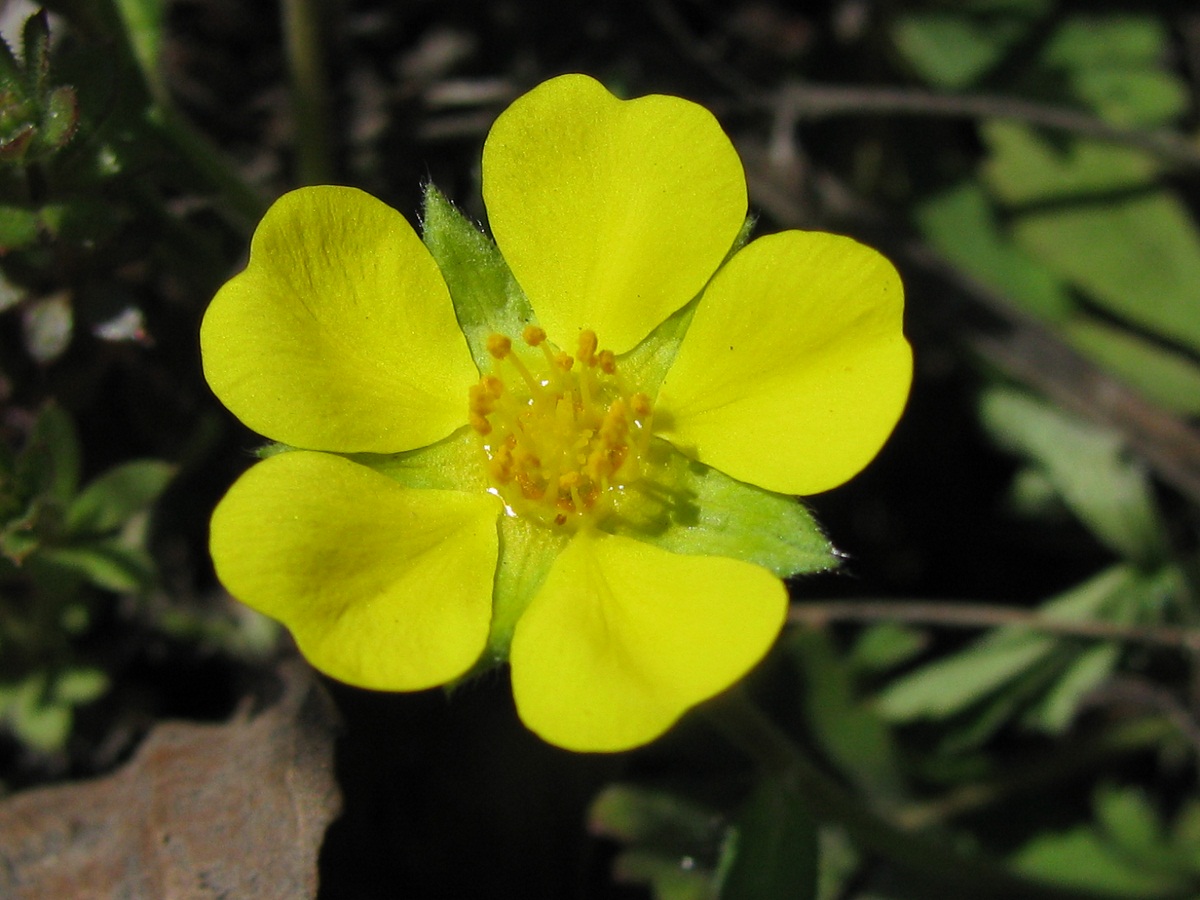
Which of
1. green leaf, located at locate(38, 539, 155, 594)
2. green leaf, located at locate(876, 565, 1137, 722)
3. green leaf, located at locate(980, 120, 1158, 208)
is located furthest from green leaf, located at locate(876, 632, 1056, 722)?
green leaf, located at locate(38, 539, 155, 594)

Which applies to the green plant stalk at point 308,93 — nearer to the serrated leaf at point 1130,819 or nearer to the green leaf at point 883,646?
the green leaf at point 883,646

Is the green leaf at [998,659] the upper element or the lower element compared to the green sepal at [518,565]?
lower

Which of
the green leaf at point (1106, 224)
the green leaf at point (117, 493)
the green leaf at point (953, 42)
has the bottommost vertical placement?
the green leaf at point (1106, 224)

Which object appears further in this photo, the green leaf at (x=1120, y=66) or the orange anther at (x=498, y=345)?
the green leaf at (x=1120, y=66)

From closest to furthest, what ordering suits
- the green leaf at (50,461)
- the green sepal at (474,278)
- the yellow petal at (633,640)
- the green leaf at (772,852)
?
the yellow petal at (633,640)
the green sepal at (474,278)
the green leaf at (50,461)
the green leaf at (772,852)

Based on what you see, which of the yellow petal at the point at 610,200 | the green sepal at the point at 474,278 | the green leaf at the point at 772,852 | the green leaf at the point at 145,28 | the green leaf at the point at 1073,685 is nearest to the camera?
the yellow petal at the point at 610,200

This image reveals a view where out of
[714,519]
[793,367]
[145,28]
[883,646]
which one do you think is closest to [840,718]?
[883,646]

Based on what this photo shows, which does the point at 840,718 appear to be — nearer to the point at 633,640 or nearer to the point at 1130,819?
the point at 1130,819

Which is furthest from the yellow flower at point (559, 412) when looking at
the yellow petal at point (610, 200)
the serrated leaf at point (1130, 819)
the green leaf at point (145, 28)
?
the serrated leaf at point (1130, 819)
